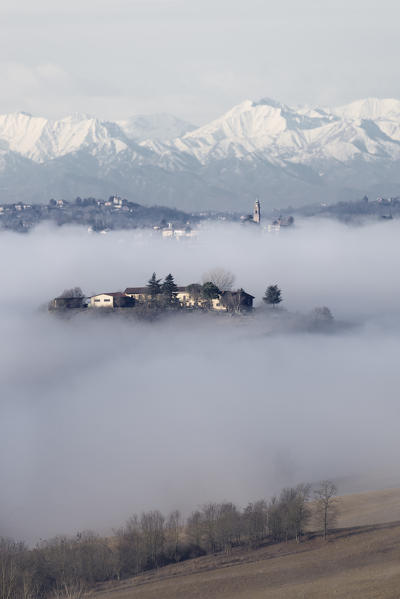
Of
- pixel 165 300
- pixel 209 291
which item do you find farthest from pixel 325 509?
pixel 165 300

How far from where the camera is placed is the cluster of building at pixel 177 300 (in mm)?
133500

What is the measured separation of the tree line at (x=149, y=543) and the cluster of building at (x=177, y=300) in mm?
65717

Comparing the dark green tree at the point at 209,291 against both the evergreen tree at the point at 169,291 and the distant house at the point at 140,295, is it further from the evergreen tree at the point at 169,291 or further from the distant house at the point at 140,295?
the distant house at the point at 140,295

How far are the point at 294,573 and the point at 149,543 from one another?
9.64 meters

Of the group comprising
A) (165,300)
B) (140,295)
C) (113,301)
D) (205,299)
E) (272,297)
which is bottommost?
(272,297)

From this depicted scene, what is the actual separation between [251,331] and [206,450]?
1666 inches

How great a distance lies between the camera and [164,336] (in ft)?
425

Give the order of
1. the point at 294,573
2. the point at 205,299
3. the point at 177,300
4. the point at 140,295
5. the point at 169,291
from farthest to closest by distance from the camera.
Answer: the point at 205,299
the point at 140,295
the point at 177,300
the point at 169,291
the point at 294,573

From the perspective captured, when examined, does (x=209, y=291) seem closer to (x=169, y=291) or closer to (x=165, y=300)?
(x=169, y=291)

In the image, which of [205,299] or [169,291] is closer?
[169,291]

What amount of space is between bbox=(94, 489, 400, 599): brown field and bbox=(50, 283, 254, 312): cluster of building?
71339 mm

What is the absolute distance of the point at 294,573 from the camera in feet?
187

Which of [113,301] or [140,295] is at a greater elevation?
[140,295]

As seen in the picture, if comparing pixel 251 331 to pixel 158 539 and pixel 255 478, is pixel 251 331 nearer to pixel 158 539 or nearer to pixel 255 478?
pixel 255 478
